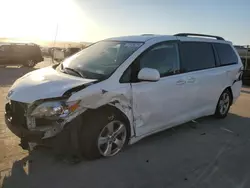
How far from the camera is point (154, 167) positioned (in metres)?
4.00

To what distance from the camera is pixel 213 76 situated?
595 cm

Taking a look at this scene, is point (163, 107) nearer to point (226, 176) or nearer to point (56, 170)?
point (226, 176)

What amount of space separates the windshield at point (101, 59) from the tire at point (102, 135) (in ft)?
1.86

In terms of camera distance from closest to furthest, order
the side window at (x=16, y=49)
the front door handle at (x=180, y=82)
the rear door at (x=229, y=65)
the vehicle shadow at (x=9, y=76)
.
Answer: the front door handle at (x=180, y=82), the rear door at (x=229, y=65), the vehicle shadow at (x=9, y=76), the side window at (x=16, y=49)

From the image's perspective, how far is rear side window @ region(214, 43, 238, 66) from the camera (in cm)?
640

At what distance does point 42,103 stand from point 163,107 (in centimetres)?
193

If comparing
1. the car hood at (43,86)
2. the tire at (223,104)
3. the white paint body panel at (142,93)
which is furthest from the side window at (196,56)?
the car hood at (43,86)

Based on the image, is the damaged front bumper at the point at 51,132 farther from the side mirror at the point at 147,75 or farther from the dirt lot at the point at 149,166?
the side mirror at the point at 147,75

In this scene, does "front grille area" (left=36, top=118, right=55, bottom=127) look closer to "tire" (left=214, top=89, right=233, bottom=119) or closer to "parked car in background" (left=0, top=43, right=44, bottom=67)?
"tire" (left=214, top=89, right=233, bottom=119)

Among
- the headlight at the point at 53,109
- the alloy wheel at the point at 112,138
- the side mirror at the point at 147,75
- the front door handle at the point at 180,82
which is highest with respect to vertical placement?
the side mirror at the point at 147,75

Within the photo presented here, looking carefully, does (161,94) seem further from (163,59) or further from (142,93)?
(163,59)

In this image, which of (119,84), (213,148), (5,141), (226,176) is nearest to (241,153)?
→ (213,148)

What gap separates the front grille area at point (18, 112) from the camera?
3756 millimetres

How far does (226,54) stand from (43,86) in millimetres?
4278
